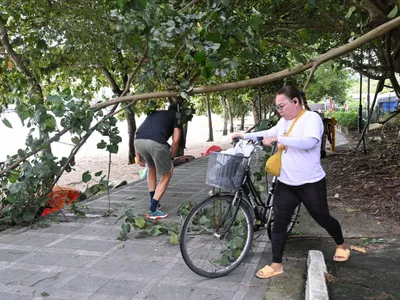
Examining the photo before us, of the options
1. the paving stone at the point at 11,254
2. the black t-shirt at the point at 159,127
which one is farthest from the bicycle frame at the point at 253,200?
the paving stone at the point at 11,254

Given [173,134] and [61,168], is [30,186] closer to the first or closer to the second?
[61,168]

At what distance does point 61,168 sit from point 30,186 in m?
0.48

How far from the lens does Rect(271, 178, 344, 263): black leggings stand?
3670 mm

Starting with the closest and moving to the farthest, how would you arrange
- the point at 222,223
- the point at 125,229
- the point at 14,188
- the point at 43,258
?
the point at 222,223
the point at 43,258
the point at 125,229
the point at 14,188

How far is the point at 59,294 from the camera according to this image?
3578 millimetres

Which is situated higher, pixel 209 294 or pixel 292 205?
pixel 292 205

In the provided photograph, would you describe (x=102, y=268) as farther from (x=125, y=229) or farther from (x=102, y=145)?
(x=102, y=145)

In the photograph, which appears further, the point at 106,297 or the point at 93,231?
the point at 93,231

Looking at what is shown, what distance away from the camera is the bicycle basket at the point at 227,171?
12.1 ft

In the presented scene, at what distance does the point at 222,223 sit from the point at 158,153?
2.16 metres

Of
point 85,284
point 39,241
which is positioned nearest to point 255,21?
point 85,284

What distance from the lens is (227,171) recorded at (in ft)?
12.2

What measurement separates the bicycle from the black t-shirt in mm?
2073

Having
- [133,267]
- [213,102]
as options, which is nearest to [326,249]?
[133,267]
